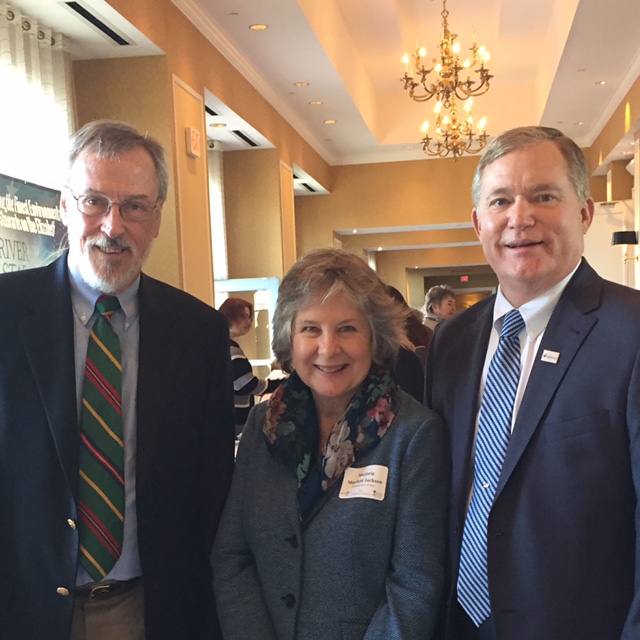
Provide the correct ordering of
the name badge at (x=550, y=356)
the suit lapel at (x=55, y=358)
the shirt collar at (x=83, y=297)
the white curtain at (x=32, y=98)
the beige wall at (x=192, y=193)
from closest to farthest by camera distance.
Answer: the name badge at (x=550, y=356), the suit lapel at (x=55, y=358), the shirt collar at (x=83, y=297), the white curtain at (x=32, y=98), the beige wall at (x=192, y=193)

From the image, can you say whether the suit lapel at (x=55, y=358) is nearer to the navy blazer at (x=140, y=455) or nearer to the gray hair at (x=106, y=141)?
the navy blazer at (x=140, y=455)

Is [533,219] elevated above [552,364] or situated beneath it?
elevated above

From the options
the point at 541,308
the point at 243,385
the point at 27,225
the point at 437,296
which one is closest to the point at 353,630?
the point at 541,308

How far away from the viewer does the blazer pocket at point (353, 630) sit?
1765 mm

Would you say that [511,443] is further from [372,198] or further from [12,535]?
[372,198]

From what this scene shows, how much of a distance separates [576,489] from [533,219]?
24.5 inches

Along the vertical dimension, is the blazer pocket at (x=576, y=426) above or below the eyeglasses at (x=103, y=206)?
below

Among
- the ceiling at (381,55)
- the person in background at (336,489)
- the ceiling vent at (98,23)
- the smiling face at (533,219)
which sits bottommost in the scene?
the person in background at (336,489)

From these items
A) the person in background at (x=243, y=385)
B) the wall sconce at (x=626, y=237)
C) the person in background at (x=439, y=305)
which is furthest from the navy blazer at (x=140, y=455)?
the wall sconce at (x=626, y=237)

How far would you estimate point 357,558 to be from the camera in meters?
1.76

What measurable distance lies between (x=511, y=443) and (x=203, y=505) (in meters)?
0.87

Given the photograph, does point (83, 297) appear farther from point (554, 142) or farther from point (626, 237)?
point (626, 237)

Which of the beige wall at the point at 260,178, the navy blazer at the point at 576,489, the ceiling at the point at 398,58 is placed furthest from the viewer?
the ceiling at the point at 398,58

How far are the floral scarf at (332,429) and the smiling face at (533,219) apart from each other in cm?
43
